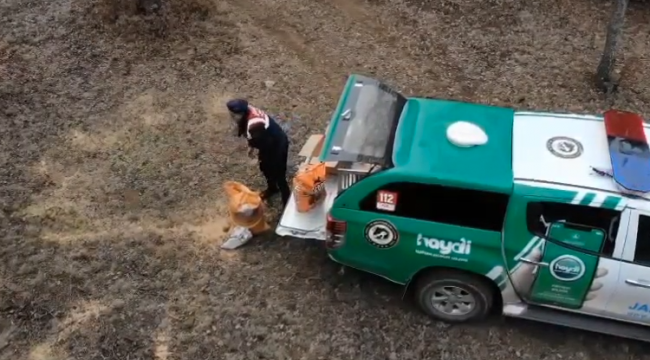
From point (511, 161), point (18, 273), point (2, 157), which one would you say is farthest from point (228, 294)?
point (2, 157)

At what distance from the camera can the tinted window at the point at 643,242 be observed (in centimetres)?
561

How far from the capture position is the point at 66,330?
6.62 m

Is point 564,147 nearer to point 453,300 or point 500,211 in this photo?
point 500,211

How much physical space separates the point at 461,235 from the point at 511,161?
2.57ft

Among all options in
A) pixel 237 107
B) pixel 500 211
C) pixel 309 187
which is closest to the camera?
pixel 500 211

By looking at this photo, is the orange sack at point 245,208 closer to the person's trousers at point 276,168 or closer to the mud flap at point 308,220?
the person's trousers at point 276,168

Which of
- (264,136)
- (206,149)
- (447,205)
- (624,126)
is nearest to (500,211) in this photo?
(447,205)

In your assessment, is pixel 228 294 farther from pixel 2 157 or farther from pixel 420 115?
pixel 2 157

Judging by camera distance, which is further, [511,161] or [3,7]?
[3,7]

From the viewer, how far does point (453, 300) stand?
6.44m

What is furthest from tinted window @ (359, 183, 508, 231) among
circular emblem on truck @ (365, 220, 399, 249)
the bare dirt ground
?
the bare dirt ground

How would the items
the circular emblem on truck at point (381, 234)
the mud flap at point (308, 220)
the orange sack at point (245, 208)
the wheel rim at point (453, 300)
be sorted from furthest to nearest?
the orange sack at point (245, 208) → the mud flap at point (308, 220) → the wheel rim at point (453, 300) → the circular emblem on truck at point (381, 234)

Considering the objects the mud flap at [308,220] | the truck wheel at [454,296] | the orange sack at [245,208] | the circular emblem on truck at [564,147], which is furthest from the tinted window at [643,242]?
the orange sack at [245,208]

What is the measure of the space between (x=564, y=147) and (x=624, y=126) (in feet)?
2.21
